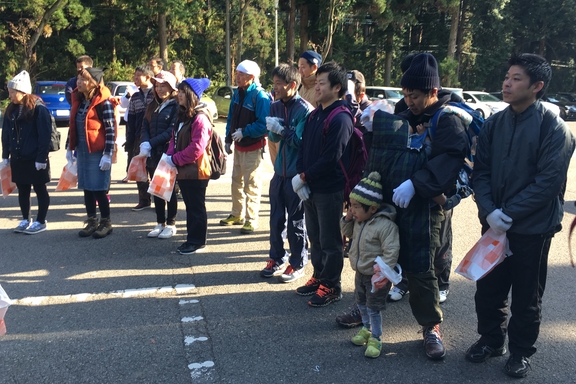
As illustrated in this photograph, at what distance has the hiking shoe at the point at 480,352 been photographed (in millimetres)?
3541

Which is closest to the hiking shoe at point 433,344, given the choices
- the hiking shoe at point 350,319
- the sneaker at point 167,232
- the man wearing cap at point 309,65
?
the hiking shoe at point 350,319

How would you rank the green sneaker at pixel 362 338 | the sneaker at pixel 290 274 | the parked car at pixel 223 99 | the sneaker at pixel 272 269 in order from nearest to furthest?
the green sneaker at pixel 362 338 → the sneaker at pixel 290 274 → the sneaker at pixel 272 269 → the parked car at pixel 223 99

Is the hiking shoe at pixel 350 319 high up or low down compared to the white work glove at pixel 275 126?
down

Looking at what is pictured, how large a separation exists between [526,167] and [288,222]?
2264 millimetres

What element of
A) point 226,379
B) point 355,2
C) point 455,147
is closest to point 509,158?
point 455,147

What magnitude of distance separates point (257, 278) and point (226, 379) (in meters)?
1.78

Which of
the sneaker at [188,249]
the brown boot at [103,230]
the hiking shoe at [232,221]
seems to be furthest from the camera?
the hiking shoe at [232,221]

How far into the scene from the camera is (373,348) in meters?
3.60

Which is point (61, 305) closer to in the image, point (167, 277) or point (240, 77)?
point (167, 277)

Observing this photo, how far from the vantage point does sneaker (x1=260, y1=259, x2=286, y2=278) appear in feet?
16.6

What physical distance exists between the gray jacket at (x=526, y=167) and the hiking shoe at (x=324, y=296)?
1523 millimetres

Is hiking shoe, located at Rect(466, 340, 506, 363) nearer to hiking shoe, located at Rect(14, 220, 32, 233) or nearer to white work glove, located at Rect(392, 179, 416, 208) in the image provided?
white work glove, located at Rect(392, 179, 416, 208)

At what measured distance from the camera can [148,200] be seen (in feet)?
25.0

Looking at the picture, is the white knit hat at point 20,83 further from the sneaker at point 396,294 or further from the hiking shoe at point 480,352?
the hiking shoe at point 480,352
